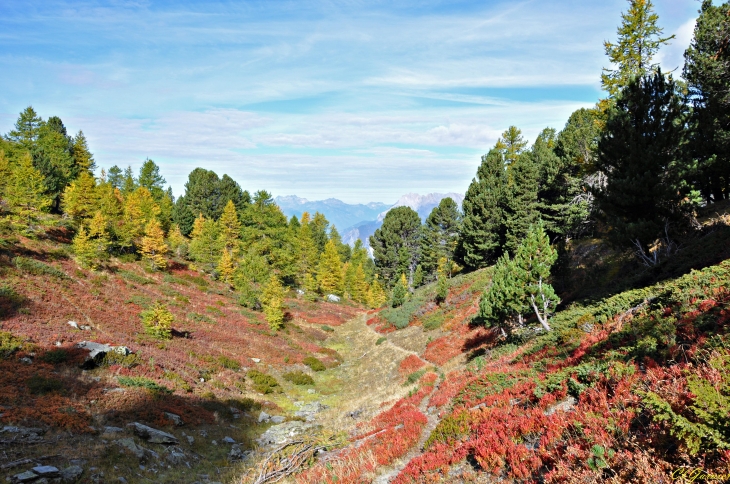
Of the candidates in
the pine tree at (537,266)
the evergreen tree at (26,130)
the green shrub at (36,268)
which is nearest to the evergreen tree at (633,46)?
the pine tree at (537,266)

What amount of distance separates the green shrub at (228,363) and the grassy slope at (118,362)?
0.27ft

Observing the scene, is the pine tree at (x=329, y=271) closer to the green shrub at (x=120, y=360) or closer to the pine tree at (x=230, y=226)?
the pine tree at (x=230, y=226)

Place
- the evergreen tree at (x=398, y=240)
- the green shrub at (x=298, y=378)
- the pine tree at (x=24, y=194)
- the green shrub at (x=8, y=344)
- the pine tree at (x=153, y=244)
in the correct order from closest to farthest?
the green shrub at (x=8, y=344), the green shrub at (x=298, y=378), the pine tree at (x=24, y=194), the pine tree at (x=153, y=244), the evergreen tree at (x=398, y=240)

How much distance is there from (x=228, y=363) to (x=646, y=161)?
26.6 metres

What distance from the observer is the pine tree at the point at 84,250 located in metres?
31.8

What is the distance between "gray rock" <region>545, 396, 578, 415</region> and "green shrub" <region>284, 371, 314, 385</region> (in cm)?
2060

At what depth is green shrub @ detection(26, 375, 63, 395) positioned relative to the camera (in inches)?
537

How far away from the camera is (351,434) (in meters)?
15.0

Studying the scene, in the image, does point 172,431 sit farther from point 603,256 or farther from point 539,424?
point 603,256

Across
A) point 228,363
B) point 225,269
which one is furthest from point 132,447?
point 225,269

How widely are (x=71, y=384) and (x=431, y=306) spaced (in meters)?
34.9

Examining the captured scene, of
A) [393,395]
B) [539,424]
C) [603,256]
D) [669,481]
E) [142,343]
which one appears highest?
[603,256]

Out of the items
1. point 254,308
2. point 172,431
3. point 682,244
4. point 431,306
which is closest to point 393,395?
point 172,431

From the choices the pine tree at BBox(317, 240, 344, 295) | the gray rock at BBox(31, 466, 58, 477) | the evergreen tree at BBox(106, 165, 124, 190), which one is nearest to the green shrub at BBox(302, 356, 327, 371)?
the gray rock at BBox(31, 466, 58, 477)
